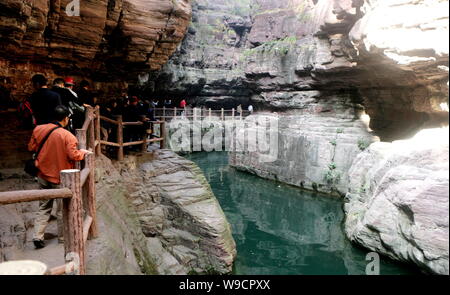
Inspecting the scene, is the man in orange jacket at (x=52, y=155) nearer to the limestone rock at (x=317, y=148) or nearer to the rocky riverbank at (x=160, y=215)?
the rocky riverbank at (x=160, y=215)

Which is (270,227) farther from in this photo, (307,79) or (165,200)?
(307,79)

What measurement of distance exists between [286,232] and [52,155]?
8815mm

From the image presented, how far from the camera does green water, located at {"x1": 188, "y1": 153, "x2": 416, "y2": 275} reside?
314 inches

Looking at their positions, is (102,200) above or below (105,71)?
below

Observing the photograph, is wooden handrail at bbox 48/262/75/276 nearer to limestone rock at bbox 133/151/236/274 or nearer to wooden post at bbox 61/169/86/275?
wooden post at bbox 61/169/86/275

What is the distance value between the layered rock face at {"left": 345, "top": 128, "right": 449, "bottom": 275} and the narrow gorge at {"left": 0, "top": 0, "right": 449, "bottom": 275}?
0.15ft

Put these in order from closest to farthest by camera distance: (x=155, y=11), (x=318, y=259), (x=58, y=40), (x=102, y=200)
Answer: (x=102, y=200)
(x=58, y=40)
(x=155, y=11)
(x=318, y=259)

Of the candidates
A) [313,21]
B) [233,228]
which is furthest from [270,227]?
[313,21]

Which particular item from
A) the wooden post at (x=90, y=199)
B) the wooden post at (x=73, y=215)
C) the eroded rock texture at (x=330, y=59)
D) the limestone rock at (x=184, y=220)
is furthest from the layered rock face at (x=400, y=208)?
the wooden post at (x=90, y=199)

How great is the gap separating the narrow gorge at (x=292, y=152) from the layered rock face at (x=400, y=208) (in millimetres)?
44

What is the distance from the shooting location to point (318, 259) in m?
8.48

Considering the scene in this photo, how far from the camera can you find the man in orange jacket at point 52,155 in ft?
11.5

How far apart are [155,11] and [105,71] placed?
10.3ft

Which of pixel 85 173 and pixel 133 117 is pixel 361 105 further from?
pixel 85 173
